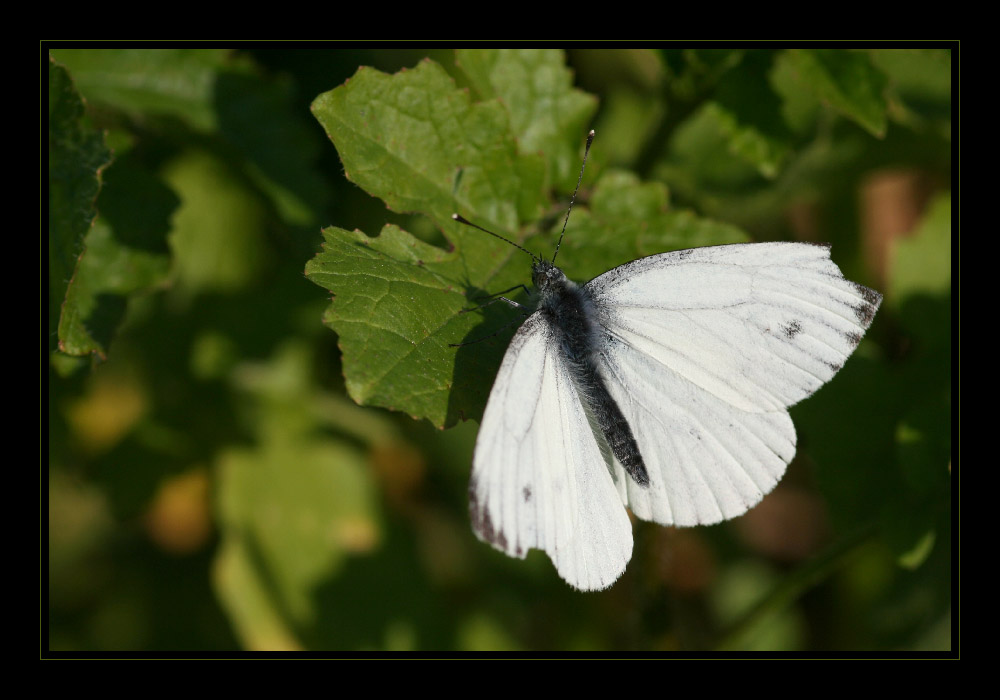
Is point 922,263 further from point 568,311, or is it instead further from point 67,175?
point 67,175

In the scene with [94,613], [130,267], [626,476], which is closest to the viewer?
[626,476]

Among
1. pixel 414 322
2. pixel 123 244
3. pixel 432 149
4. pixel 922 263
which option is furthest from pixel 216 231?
pixel 922 263

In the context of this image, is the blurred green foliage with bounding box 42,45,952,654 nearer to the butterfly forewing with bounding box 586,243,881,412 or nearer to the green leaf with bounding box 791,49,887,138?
the green leaf with bounding box 791,49,887,138

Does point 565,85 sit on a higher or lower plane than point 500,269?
higher

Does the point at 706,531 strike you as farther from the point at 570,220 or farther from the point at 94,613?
the point at 94,613

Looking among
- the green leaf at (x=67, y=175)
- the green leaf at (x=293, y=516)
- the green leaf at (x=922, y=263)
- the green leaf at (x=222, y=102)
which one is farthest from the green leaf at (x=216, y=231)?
the green leaf at (x=922, y=263)

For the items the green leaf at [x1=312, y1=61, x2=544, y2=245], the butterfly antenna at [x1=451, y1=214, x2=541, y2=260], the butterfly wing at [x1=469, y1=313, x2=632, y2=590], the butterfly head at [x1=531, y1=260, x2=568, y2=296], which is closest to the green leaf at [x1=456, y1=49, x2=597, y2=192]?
the green leaf at [x1=312, y1=61, x2=544, y2=245]

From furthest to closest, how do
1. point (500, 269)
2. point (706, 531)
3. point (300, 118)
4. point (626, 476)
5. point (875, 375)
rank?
point (706, 531) < point (300, 118) < point (875, 375) < point (500, 269) < point (626, 476)
